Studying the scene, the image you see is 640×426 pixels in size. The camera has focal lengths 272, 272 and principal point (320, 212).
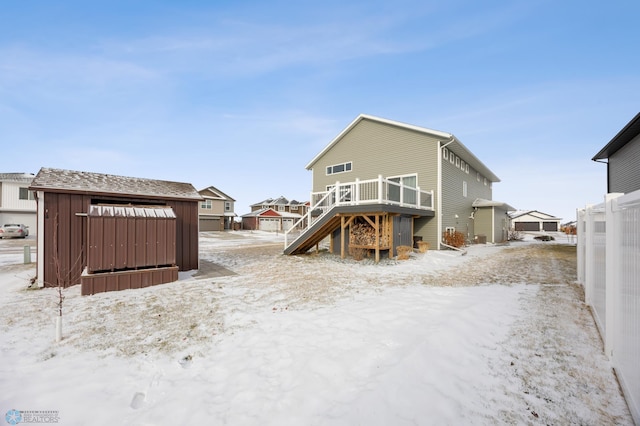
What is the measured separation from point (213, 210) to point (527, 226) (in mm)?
47488

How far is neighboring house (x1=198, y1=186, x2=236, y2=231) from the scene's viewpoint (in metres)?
39.3

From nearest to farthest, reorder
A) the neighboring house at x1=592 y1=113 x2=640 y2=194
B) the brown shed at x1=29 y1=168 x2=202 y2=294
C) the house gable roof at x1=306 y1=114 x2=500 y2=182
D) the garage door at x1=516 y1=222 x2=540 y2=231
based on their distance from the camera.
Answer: the brown shed at x1=29 y1=168 x2=202 y2=294
the neighboring house at x1=592 y1=113 x2=640 y2=194
the house gable roof at x1=306 y1=114 x2=500 y2=182
the garage door at x1=516 y1=222 x2=540 y2=231

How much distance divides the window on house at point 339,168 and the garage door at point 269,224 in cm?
2756

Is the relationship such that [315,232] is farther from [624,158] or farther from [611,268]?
[624,158]

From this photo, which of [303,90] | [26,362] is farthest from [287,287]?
[303,90]

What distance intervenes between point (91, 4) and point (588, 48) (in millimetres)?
18483

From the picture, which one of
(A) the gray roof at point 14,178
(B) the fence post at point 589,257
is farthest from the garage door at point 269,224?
(B) the fence post at point 589,257

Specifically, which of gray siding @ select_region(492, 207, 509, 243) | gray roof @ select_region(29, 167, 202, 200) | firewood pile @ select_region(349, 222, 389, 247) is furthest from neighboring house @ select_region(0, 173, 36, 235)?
gray siding @ select_region(492, 207, 509, 243)

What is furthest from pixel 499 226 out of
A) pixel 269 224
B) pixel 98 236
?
pixel 269 224

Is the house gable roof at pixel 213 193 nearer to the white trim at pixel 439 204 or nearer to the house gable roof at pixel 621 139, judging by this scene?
the white trim at pixel 439 204

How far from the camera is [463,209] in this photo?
1923 cm

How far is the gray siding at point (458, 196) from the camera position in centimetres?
1630

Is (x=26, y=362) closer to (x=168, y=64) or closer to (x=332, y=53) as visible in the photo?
(x=168, y=64)

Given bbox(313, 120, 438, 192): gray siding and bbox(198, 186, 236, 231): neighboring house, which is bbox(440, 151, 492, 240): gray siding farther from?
bbox(198, 186, 236, 231): neighboring house
